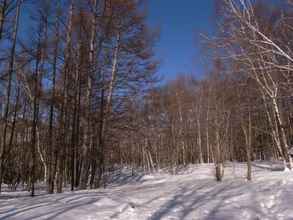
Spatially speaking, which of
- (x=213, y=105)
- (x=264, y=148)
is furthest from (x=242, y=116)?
(x=264, y=148)

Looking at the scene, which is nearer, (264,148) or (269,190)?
(269,190)

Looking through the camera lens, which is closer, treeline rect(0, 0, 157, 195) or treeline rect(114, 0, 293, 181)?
treeline rect(114, 0, 293, 181)

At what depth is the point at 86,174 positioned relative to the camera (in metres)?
11.7

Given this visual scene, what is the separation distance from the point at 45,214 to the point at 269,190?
4.42 m

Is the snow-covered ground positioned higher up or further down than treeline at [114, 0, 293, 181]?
further down

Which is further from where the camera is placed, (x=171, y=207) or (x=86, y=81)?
(x=86, y=81)

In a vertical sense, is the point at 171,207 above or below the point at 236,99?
below

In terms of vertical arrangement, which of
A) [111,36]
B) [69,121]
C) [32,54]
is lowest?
[69,121]

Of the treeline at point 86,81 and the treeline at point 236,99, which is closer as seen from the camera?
the treeline at point 236,99

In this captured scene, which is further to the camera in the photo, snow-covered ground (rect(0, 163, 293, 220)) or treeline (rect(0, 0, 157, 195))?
treeline (rect(0, 0, 157, 195))

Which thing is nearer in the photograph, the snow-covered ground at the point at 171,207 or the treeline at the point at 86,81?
the snow-covered ground at the point at 171,207

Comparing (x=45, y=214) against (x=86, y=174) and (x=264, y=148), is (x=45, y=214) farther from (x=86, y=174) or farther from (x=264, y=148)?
(x=264, y=148)

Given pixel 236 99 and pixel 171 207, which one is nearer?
pixel 171 207

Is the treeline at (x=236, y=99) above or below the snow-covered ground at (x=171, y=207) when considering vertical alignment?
above
